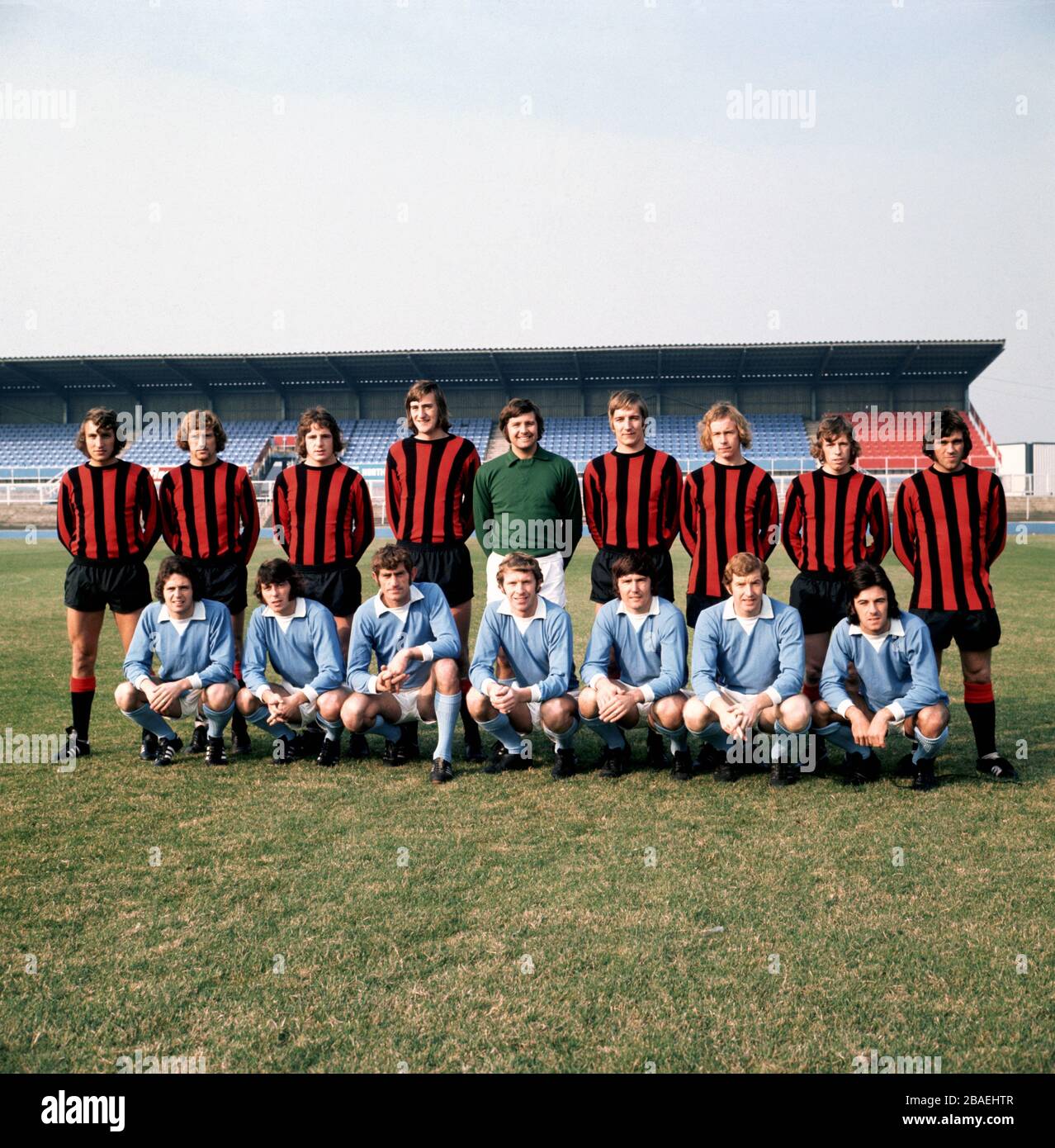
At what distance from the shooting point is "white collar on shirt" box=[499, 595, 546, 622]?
13.8 feet

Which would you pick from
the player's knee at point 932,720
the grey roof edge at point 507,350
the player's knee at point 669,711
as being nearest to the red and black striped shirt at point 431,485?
the player's knee at point 669,711

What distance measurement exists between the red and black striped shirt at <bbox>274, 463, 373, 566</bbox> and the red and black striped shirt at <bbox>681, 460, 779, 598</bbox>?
4.98 feet

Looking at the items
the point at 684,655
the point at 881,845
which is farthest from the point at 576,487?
the point at 881,845

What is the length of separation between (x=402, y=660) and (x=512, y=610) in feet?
1.68

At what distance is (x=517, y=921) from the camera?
261cm

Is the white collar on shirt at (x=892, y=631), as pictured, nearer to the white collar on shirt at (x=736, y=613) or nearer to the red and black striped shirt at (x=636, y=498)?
the white collar on shirt at (x=736, y=613)

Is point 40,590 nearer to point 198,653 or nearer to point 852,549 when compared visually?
point 198,653

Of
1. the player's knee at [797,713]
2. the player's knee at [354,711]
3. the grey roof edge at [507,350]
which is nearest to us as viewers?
the player's knee at [797,713]

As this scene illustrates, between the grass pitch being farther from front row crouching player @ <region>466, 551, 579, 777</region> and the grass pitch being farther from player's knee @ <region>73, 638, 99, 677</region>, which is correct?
player's knee @ <region>73, 638, 99, 677</region>

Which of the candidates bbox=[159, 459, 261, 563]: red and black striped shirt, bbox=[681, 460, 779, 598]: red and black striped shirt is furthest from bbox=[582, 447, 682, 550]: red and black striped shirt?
bbox=[159, 459, 261, 563]: red and black striped shirt

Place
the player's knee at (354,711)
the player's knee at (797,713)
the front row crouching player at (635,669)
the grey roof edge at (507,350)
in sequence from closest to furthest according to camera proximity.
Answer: the player's knee at (797,713) → the front row crouching player at (635,669) → the player's knee at (354,711) → the grey roof edge at (507,350)

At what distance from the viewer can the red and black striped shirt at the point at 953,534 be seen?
415 cm

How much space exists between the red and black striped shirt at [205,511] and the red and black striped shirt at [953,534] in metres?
3.00

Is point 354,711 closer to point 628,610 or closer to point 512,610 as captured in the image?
point 512,610
